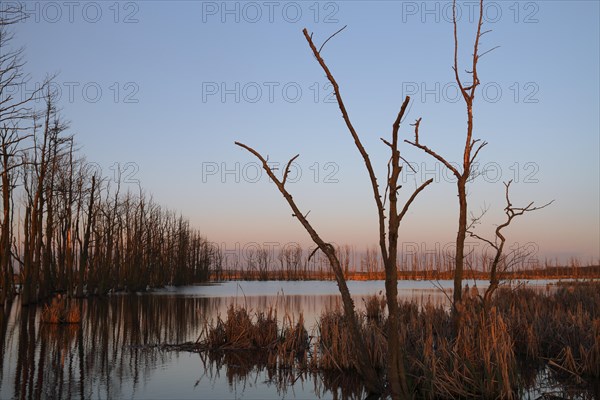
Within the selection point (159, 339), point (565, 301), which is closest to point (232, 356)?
point (159, 339)

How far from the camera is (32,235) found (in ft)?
75.6

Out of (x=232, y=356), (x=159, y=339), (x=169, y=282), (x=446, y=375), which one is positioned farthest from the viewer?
(x=169, y=282)

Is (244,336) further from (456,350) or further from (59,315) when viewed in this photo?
(59,315)

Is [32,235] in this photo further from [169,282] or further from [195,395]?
[169,282]

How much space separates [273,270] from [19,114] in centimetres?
6163

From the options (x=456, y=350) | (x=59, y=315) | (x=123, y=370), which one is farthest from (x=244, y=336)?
(x=59, y=315)

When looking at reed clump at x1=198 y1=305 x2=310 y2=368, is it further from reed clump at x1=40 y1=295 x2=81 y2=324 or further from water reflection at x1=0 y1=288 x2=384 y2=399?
reed clump at x1=40 y1=295 x2=81 y2=324

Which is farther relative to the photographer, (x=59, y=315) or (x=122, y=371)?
(x=59, y=315)

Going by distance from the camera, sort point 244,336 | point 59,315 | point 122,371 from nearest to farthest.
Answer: point 122,371, point 244,336, point 59,315

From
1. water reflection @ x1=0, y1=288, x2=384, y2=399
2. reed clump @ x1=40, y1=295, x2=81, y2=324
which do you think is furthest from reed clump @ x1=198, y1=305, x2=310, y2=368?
reed clump @ x1=40, y1=295, x2=81, y2=324

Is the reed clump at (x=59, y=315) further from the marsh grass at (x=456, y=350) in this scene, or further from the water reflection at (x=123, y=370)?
the marsh grass at (x=456, y=350)

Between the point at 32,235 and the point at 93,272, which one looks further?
the point at 93,272

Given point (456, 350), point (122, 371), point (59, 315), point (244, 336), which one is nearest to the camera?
point (456, 350)

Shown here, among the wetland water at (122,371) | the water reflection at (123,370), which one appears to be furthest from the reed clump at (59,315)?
the wetland water at (122,371)
